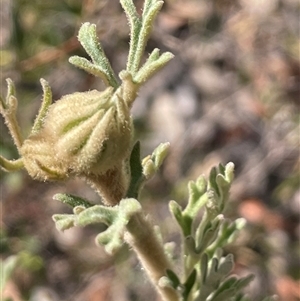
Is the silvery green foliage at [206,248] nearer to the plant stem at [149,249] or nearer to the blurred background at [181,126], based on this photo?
the plant stem at [149,249]

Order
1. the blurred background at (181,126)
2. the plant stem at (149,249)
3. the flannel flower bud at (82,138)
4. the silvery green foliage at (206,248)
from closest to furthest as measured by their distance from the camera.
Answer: the flannel flower bud at (82,138)
the plant stem at (149,249)
the silvery green foliage at (206,248)
the blurred background at (181,126)

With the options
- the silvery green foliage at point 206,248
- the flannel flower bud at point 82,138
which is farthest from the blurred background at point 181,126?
the flannel flower bud at point 82,138

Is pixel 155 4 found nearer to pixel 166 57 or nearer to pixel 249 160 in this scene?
pixel 166 57

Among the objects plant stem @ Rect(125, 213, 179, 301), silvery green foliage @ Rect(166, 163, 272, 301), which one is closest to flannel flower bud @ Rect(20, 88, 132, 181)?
plant stem @ Rect(125, 213, 179, 301)

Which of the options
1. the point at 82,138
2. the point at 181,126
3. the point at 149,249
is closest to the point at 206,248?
the point at 149,249

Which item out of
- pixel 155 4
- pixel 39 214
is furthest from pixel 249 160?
pixel 155 4

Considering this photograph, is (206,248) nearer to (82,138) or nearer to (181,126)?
(82,138)

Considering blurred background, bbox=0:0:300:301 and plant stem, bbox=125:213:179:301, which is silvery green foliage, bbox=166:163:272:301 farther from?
blurred background, bbox=0:0:300:301
